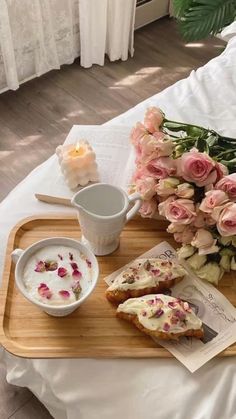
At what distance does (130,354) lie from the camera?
92 centimetres

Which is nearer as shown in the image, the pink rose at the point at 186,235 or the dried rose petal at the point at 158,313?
the dried rose petal at the point at 158,313

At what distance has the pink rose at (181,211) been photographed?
0.99m

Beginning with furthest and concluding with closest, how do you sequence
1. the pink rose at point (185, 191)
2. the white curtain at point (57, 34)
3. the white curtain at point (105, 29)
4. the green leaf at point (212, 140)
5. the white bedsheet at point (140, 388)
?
the white curtain at point (105, 29) → the white curtain at point (57, 34) → the green leaf at point (212, 140) → the pink rose at point (185, 191) → the white bedsheet at point (140, 388)

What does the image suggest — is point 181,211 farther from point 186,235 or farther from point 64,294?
point 64,294

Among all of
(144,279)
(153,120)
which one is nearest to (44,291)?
(144,279)

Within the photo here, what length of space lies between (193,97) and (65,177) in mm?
436

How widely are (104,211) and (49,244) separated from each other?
12cm

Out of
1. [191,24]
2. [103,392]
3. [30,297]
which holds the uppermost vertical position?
[30,297]

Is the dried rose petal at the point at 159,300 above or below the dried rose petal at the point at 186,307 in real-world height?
above

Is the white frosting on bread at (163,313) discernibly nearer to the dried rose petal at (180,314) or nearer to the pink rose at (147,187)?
the dried rose petal at (180,314)

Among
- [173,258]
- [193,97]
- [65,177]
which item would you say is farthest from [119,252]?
[193,97]

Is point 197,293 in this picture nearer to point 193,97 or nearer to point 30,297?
point 30,297

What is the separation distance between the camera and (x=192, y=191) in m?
1.00

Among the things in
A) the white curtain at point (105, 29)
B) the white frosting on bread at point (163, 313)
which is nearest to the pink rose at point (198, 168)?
the white frosting on bread at point (163, 313)
